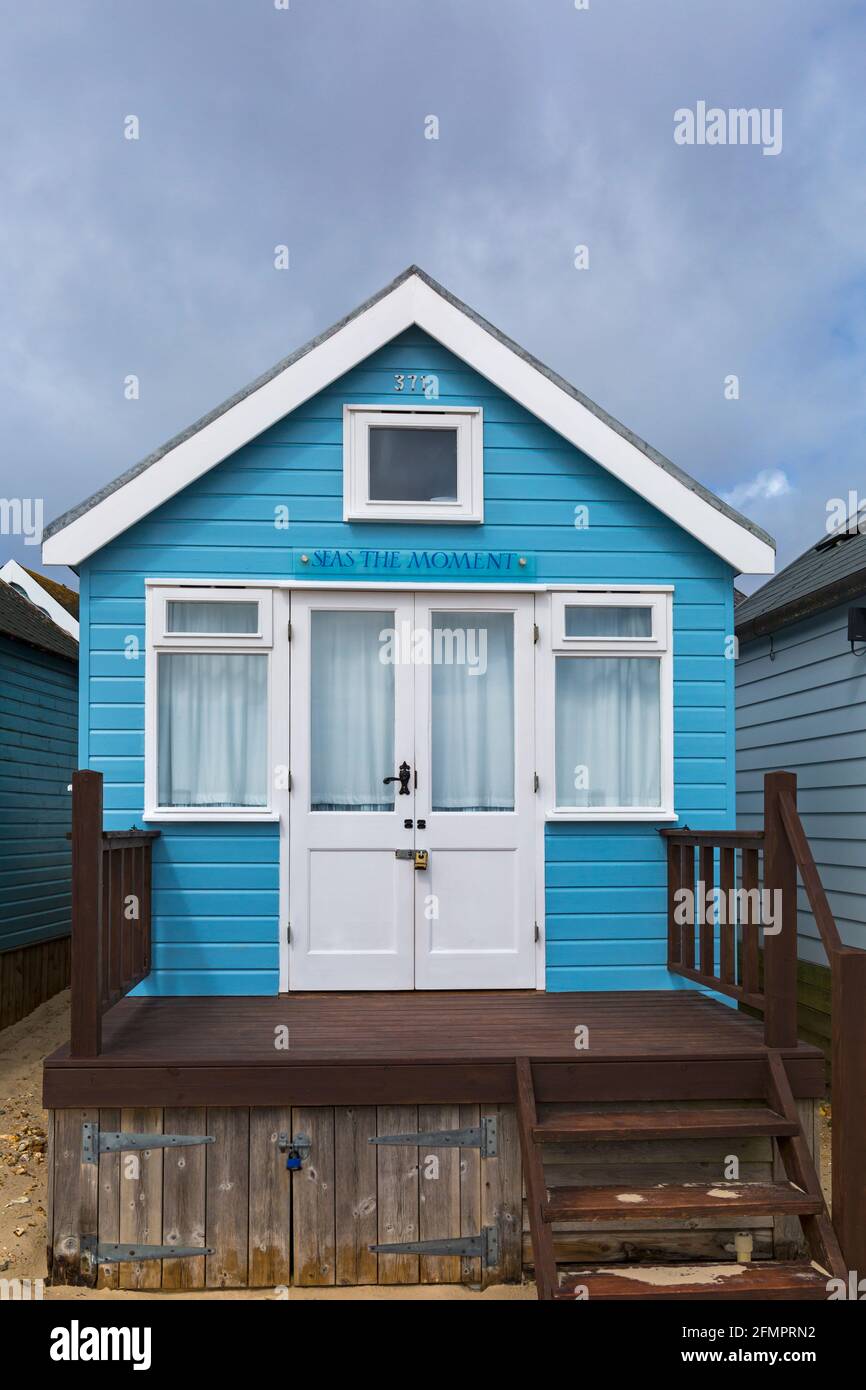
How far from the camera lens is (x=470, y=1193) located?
3.98 meters

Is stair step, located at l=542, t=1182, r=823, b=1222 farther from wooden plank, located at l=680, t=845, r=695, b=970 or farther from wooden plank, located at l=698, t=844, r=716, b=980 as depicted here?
wooden plank, located at l=680, t=845, r=695, b=970

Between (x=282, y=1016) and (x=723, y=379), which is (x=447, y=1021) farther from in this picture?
(x=723, y=379)

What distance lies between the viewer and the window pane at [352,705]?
5453mm

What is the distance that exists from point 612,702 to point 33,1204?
12.9 ft

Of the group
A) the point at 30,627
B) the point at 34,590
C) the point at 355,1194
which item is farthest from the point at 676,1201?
the point at 34,590

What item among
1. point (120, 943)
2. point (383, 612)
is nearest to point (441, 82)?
point (383, 612)

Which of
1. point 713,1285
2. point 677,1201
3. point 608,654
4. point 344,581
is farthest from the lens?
point 608,654

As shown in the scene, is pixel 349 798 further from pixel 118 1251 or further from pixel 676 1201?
pixel 676 1201

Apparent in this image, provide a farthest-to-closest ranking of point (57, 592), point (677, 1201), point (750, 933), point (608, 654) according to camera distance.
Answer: point (57, 592), point (608, 654), point (750, 933), point (677, 1201)

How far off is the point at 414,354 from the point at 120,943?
3484mm

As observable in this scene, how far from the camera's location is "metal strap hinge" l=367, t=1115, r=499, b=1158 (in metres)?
3.99

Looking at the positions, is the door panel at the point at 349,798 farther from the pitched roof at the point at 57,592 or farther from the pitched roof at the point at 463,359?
the pitched roof at the point at 57,592

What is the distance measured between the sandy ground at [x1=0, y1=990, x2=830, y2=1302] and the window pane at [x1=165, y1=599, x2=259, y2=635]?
9.77 feet

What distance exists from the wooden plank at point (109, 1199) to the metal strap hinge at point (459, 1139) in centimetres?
103
